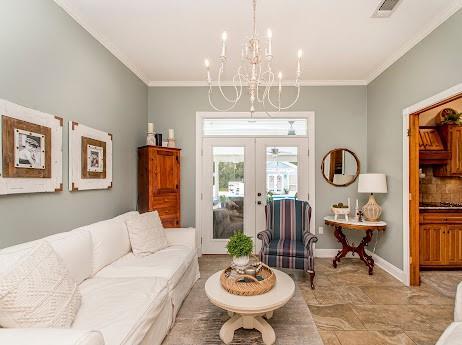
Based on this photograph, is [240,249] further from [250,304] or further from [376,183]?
[376,183]

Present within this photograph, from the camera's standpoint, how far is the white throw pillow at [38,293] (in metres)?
1.27

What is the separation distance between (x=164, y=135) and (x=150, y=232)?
193cm

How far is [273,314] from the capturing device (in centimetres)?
248

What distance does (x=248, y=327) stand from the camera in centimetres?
213

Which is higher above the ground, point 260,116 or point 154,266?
point 260,116

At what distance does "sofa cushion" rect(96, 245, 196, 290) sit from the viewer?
227cm

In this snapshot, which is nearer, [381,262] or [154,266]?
[154,266]

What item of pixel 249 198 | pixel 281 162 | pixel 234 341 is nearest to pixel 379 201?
pixel 281 162

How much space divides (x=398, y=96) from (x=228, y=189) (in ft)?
8.90

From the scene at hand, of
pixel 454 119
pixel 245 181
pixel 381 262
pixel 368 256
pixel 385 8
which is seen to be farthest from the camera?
pixel 245 181

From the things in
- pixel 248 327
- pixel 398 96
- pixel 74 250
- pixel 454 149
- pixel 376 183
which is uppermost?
pixel 398 96

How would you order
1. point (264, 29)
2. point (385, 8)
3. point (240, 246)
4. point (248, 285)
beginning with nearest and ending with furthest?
point (248, 285)
point (240, 246)
point (385, 8)
point (264, 29)

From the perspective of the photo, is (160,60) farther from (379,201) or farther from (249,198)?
(379,201)

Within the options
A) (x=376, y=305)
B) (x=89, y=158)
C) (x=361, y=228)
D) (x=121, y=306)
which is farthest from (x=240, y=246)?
(x=361, y=228)
